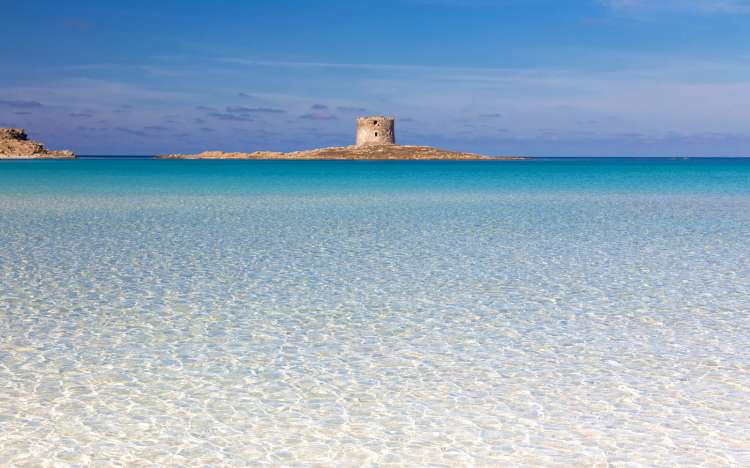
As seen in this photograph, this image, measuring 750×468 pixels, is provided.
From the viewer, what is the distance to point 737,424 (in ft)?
16.1

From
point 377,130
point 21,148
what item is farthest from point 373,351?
point 21,148

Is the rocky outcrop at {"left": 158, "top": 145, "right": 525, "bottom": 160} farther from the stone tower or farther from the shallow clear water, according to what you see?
the shallow clear water

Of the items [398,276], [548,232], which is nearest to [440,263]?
[398,276]

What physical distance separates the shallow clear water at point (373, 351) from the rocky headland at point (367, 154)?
316 ft

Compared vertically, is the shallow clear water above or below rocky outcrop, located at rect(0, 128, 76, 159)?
below

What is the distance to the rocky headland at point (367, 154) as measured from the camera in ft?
361

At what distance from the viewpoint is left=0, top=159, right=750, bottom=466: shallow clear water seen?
184 inches

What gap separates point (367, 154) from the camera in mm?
110875

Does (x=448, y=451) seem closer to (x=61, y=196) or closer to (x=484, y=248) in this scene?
(x=484, y=248)

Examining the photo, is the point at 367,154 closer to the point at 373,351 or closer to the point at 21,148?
the point at 21,148

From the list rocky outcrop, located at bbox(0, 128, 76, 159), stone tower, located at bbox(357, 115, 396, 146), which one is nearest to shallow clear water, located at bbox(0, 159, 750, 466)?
stone tower, located at bbox(357, 115, 396, 146)

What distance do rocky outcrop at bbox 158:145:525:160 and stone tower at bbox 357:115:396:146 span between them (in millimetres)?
829

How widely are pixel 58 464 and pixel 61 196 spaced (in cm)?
2454

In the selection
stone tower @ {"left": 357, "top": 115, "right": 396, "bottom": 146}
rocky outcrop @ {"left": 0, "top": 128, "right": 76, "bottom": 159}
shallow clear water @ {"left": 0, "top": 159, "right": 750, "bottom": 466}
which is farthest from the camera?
rocky outcrop @ {"left": 0, "top": 128, "right": 76, "bottom": 159}
